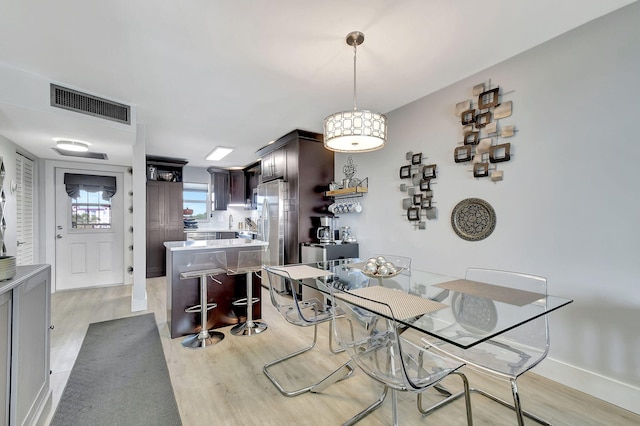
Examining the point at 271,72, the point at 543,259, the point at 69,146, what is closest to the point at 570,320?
the point at 543,259

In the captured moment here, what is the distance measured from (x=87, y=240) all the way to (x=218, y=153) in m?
2.72

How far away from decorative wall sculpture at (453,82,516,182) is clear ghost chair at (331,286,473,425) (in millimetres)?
1789

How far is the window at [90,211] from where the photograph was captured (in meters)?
4.71

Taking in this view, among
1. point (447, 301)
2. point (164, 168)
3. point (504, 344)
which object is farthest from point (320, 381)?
point (164, 168)

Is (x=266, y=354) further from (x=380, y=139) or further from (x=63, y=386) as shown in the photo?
(x=380, y=139)

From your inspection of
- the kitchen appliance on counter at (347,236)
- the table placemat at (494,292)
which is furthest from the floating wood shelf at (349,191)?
the table placemat at (494,292)

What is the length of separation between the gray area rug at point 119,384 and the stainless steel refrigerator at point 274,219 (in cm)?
197

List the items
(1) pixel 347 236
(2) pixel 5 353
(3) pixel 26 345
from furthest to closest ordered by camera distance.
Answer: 1. (1) pixel 347 236
2. (3) pixel 26 345
3. (2) pixel 5 353

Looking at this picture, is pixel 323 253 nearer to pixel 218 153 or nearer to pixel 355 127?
pixel 355 127

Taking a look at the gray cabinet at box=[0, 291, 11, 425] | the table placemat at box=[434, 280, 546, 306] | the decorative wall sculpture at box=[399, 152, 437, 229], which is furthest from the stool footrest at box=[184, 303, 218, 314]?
the decorative wall sculpture at box=[399, 152, 437, 229]

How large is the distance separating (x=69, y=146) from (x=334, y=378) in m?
4.17

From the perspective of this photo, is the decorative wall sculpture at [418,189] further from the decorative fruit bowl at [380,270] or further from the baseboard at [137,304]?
the baseboard at [137,304]

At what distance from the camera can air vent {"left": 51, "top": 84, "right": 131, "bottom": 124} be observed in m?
Result: 2.64

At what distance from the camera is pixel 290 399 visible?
1915mm
